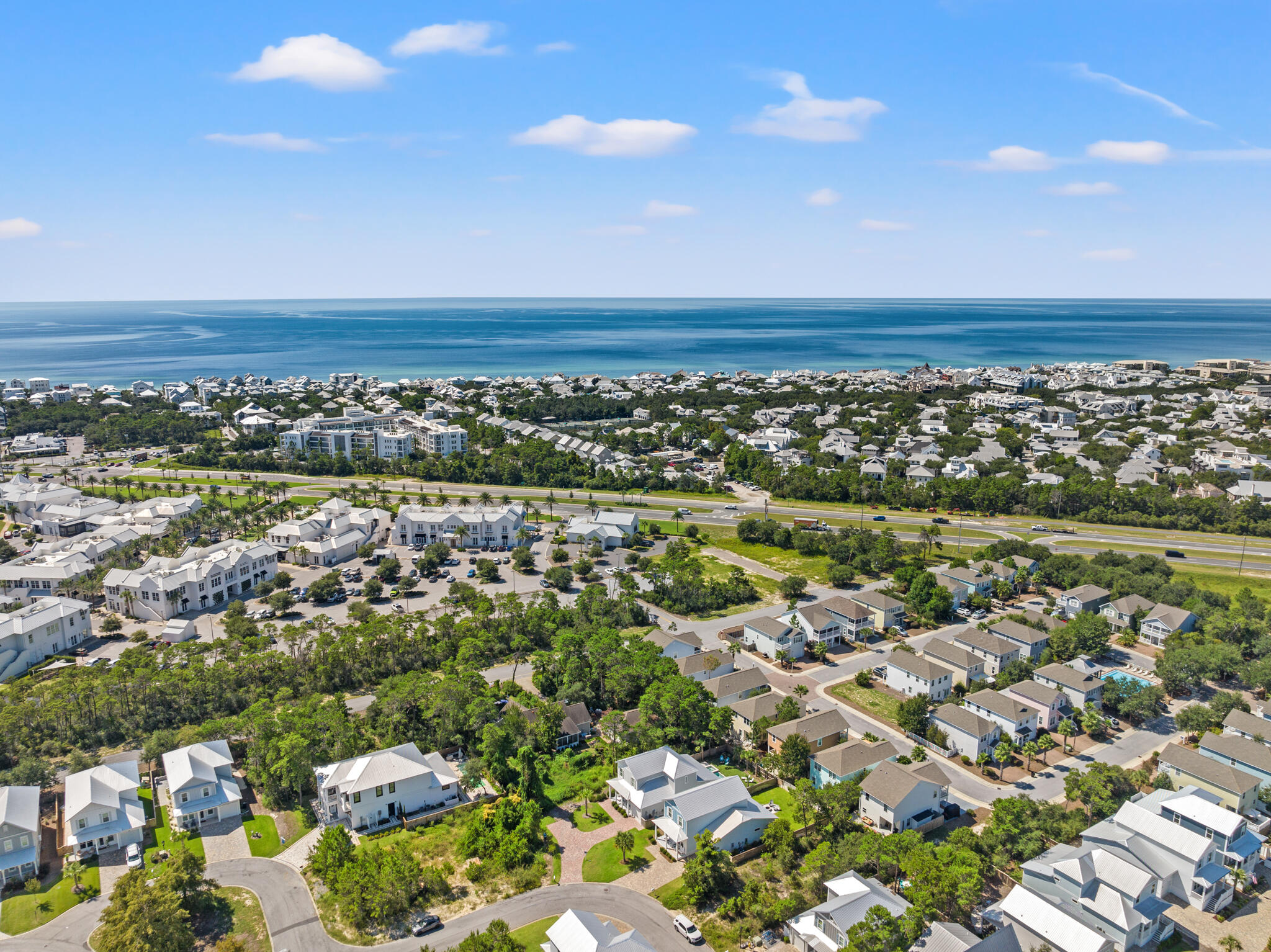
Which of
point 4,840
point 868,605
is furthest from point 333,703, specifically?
point 868,605

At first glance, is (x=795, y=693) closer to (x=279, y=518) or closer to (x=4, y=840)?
(x=4, y=840)

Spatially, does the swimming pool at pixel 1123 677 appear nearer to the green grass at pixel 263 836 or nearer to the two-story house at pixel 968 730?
the two-story house at pixel 968 730

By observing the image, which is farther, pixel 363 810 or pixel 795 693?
pixel 795 693

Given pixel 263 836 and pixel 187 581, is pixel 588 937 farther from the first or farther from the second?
pixel 187 581

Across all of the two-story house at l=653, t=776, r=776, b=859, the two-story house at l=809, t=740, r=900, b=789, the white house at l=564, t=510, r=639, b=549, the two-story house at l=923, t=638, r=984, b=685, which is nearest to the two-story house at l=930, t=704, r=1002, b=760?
the two-story house at l=809, t=740, r=900, b=789

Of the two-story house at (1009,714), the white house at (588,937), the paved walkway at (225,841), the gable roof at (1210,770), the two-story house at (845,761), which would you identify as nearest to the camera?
the white house at (588,937)

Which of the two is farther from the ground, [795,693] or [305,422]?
[305,422]

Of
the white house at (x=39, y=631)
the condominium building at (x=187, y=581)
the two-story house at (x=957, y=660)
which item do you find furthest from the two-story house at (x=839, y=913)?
the condominium building at (x=187, y=581)
